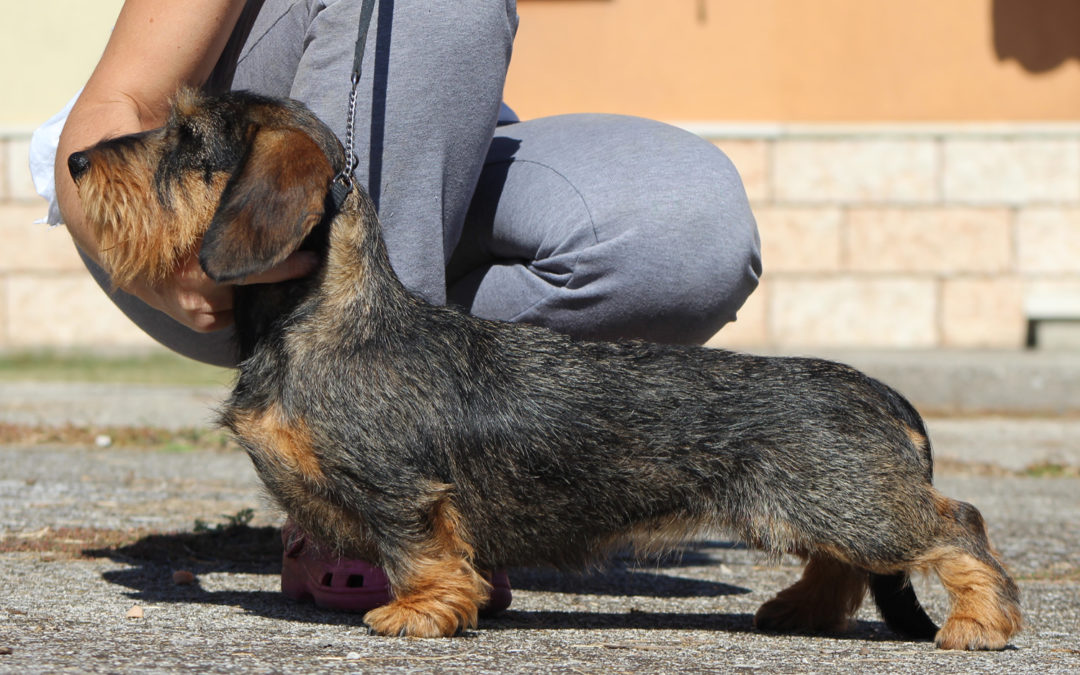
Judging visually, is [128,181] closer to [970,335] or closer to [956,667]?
[956,667]

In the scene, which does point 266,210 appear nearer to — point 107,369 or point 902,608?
point 902,608

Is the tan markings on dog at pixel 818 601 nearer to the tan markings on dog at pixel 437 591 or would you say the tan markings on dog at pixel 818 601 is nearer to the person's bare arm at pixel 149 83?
the tan markings on dog at pixel 437 591

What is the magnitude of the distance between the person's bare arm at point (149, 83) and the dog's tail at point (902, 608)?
1832 mm

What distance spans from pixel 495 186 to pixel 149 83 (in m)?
1.06

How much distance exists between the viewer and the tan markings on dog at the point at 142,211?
303 cm

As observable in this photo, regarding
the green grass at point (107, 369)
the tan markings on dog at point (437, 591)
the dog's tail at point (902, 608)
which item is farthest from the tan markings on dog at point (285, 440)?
the green grass at point (107, 369)

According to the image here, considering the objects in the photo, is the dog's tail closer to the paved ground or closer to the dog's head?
the paved ground

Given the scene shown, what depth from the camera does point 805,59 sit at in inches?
400

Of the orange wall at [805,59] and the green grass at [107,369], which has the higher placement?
the orange wall at [805,59]

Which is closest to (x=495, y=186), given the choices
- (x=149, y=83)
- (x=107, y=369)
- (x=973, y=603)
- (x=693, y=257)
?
(x=693, y=257)

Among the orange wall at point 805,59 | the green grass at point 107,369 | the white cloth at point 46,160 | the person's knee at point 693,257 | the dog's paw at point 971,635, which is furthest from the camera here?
the orange wall at point 805,59

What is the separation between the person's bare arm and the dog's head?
159mm

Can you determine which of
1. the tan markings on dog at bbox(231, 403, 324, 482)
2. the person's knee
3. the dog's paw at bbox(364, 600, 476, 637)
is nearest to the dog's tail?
the person's knee

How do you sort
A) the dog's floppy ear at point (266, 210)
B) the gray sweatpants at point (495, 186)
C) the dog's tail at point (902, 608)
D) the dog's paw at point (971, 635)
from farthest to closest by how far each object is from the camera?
1. the gray sweatpants at point (495, 186)
2. the dog's tail at point (902, 608)
3. the dog's paw at point (971, 635)
4. the dog's floppy ear at point (266, 210)
